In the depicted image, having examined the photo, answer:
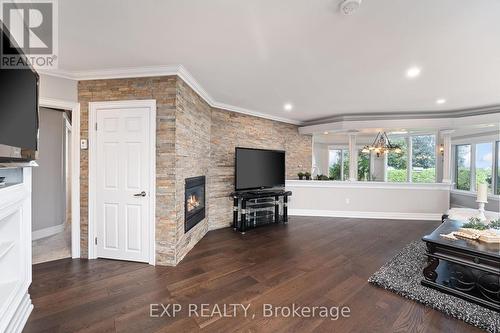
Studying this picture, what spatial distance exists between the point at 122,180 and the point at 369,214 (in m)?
5.33

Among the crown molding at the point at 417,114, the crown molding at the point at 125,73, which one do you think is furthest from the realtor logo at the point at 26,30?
the crown molding at the point at 417,114

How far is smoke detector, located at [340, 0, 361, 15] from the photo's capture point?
168 centimetres

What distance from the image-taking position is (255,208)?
486 centimetres

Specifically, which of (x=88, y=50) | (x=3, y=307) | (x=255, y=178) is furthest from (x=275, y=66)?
(x=3, y=307)

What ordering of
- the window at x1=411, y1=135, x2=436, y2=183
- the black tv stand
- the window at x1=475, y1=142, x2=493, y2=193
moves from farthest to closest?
the window at x1=411, y1=135, x2=436, y2=183 → the window at x1=475, y1=142, x2=493, y2=193 → the black tv stand

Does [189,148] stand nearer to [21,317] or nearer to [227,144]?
[227,144]

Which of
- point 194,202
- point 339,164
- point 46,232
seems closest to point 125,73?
point 194,202

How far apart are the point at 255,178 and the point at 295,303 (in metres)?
2.86

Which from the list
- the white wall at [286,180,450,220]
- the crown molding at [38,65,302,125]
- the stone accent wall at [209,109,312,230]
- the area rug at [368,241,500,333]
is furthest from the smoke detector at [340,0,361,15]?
the white wall at [286,180,450,220]

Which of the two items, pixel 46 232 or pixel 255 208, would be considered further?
pixel 255 208

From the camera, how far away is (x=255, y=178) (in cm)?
484

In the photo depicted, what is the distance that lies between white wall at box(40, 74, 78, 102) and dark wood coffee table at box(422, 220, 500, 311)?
4606 millimetres

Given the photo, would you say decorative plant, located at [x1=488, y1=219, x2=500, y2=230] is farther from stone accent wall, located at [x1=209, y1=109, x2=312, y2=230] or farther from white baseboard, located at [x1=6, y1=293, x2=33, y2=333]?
white baseboard, located at [x1=6, y1=293, x2=33, y2=333]

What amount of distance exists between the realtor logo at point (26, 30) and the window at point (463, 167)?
878cm
